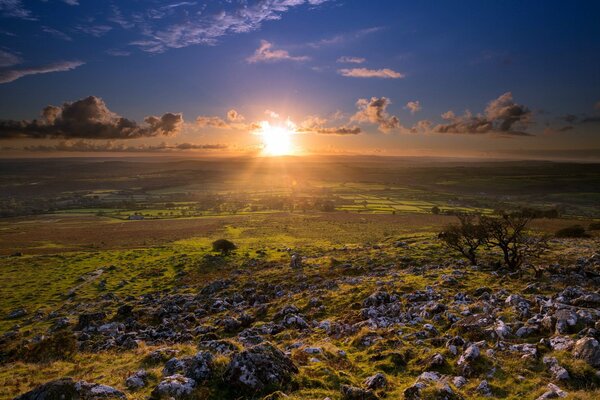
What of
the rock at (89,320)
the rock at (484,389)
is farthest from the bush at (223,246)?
the rock at (484,389)

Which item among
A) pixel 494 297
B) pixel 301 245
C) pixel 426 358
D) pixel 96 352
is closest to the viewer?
pixel 426 358

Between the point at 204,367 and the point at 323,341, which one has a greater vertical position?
the point at 204,367

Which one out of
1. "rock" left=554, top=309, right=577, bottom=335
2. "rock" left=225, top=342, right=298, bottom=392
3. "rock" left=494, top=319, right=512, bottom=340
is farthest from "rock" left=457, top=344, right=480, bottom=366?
"rock" left=225, top=342, right=298, bottom=392

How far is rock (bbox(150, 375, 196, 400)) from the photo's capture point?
43.4 ft

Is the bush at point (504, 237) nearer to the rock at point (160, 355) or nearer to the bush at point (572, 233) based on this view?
the bush at point (572, 233)

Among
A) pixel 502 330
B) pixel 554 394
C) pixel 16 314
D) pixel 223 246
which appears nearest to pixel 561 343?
pixel 502 330

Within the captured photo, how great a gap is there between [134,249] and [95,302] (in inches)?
1742

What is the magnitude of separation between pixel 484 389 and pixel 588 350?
5.16m

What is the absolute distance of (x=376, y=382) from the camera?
14.6 metres

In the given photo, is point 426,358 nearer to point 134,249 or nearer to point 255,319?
point 255,319

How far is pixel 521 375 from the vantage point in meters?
14.4

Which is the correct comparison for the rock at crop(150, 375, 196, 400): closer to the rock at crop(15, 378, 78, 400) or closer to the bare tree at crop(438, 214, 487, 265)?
the rock at crop(15, 378, 78, 400)

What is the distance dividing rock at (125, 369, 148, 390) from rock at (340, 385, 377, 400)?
9147 mm

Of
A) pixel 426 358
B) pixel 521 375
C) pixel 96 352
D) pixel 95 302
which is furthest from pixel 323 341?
pixel 95 302
